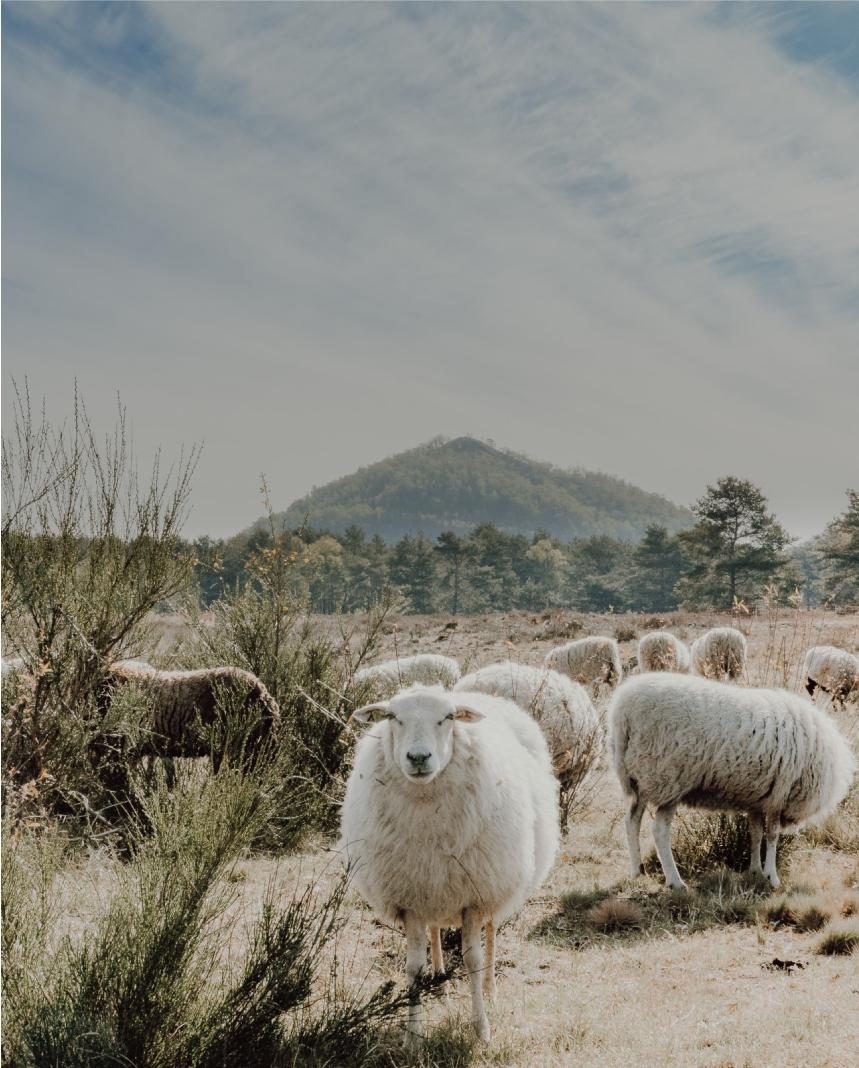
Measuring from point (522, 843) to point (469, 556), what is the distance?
206 ft

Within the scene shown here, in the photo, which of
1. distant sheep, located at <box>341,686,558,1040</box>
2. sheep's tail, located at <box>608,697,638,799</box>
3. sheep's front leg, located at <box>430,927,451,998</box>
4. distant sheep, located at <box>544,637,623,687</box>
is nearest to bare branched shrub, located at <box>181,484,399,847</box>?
sheep's tail, located at <box>608,697,638,799</box>

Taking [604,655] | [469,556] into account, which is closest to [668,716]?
[604,655]

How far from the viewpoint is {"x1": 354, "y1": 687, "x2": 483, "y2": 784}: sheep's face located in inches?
155

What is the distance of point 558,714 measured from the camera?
792 centimetres

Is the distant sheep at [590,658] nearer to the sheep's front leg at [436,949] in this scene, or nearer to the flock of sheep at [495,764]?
the flock of sheep at [495,764]

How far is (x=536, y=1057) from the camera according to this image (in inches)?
154

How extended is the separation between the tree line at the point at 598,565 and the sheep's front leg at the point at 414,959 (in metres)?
18.6

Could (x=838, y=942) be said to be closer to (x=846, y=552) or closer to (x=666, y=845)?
(x=666, y=845)

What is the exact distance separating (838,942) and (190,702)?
17.9ft

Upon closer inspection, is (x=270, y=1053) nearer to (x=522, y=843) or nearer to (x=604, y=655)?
(x=522, y=843)

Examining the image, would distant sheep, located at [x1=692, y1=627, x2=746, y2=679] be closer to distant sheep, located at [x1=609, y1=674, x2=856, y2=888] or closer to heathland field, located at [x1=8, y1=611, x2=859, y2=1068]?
heathland field, located at [x1=8, y1=611, x2=859, y2=1068]

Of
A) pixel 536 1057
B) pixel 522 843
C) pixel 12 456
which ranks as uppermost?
pixel 12 456

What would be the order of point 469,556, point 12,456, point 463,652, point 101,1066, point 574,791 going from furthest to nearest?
point 469,556 < point 463,652 < point 574,791 < point 12,456 < point 101,1066

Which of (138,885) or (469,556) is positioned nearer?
(138,885)
